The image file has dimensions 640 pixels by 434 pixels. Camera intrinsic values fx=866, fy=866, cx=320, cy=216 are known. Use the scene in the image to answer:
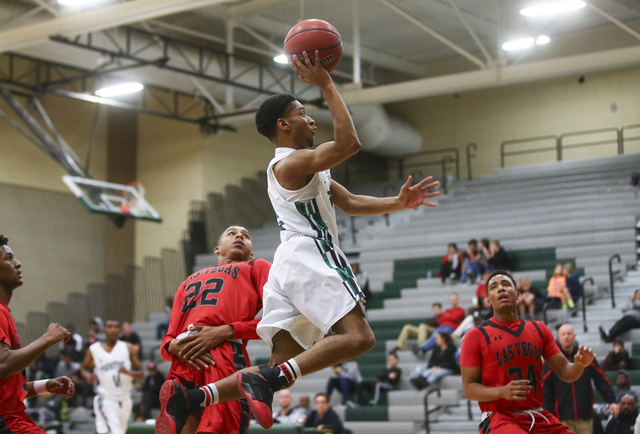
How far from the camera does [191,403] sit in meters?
4.78

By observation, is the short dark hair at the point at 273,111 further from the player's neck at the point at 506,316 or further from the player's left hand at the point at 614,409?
the player's left hand at the point at 614,409

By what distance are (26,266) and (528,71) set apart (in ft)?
40.8

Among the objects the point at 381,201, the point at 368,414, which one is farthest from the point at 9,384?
the point at 368,414

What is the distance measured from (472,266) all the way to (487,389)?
1125cm

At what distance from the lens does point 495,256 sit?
17.0m

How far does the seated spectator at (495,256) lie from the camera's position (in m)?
17.0

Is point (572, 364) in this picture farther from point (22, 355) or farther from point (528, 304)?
point (528, 304)

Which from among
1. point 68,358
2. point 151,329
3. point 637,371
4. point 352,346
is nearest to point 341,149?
point 352,346

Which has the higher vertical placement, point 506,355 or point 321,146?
point 321,146

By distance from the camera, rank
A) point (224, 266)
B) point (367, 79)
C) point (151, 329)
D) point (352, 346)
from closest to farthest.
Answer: point (352, 346) → point (224, 266) → point (151, 329) → point (367, 79)

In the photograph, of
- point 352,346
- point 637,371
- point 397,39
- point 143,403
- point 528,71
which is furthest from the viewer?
point 397,39

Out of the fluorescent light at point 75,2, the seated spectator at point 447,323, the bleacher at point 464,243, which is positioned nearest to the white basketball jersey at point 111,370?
the bleacher at point 464,243

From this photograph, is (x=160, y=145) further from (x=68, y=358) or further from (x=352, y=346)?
(x=352, y=346)

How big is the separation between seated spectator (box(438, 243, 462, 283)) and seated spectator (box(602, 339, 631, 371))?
547 centimetres
